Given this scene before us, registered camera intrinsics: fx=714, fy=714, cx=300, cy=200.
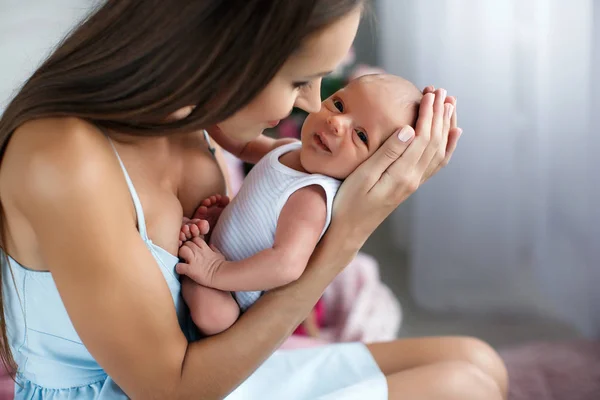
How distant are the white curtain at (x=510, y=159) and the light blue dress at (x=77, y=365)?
4.09 feet

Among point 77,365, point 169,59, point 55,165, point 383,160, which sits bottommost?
point 77,365

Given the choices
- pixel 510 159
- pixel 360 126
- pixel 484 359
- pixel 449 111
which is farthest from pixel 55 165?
pixel 510 159

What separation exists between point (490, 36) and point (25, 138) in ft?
5.52

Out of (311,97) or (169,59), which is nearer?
(169,59)

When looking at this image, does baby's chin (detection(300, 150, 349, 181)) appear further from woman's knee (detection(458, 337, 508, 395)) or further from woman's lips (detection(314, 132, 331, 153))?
woman's knee (detection(458, 337, 508, 395))

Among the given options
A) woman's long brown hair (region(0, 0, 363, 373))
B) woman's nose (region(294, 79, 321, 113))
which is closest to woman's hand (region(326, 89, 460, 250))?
woman's nose (region(294, 79, 321, 113))

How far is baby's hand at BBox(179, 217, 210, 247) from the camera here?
108 centimetres

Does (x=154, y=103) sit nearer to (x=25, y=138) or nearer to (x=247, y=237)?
(x=25, y=138)

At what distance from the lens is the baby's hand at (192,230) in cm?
108

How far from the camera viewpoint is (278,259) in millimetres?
1028

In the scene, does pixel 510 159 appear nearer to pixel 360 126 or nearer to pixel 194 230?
pixel 360 126

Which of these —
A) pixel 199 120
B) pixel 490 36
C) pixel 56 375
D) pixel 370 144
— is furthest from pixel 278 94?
pixel 490 36

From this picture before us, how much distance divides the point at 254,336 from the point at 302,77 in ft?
1.24

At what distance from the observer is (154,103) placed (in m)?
0.90
